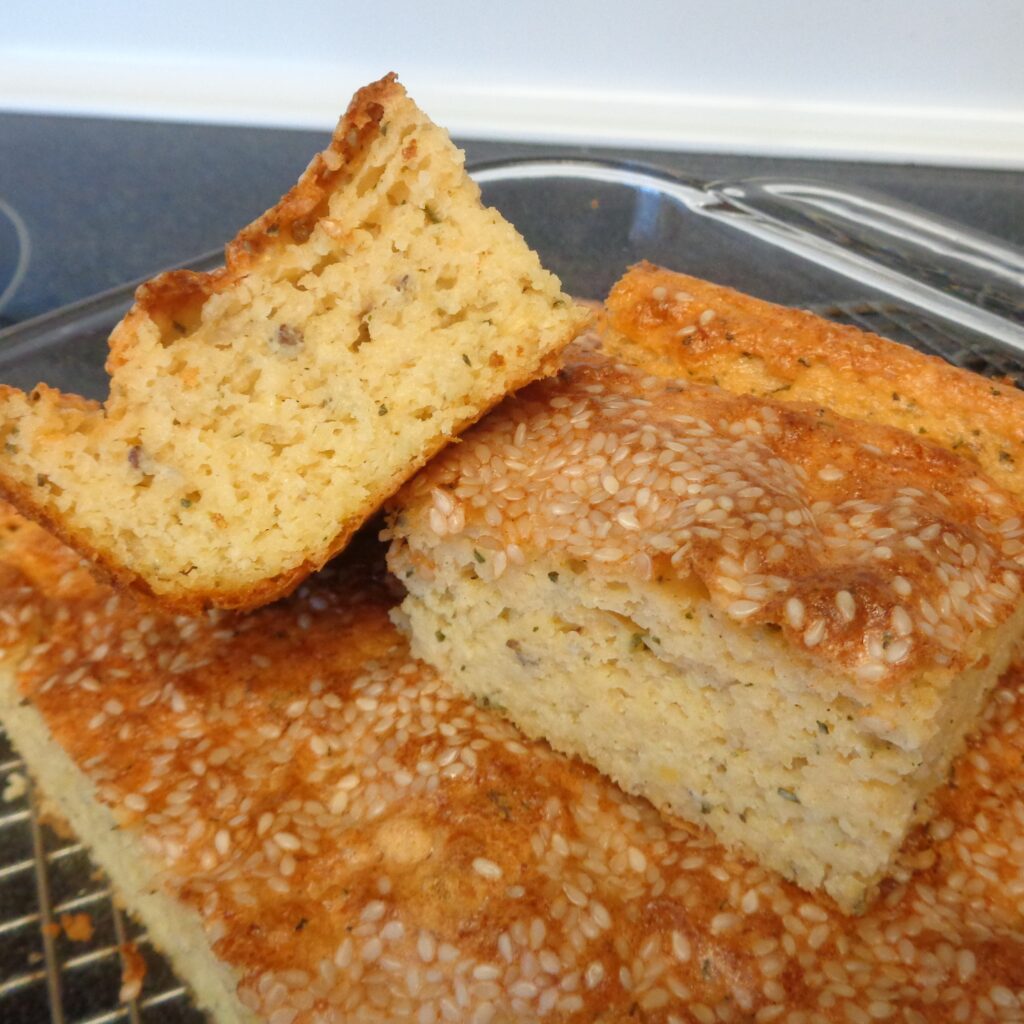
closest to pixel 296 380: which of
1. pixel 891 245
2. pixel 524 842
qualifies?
pixel 524 842

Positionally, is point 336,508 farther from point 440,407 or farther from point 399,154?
point 399,154

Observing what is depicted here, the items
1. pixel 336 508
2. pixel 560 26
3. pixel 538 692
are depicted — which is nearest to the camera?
pixel 336 508

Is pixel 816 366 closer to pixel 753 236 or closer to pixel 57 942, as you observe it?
pixel 753 236

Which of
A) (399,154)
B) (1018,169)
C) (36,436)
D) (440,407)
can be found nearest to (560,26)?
(1018,169)

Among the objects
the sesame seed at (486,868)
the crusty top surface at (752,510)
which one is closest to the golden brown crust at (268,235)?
the crusty top surface at (752,510)

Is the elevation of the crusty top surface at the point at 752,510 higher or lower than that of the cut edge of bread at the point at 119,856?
higher

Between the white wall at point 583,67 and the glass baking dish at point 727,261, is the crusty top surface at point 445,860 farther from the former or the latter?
the white wall at point 583,67
